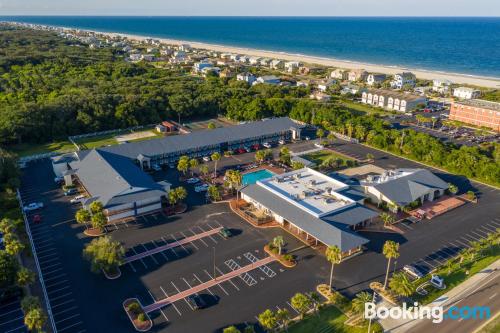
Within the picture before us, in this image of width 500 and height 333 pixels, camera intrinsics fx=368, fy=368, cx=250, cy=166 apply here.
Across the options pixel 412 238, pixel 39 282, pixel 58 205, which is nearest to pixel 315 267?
pixel 412 238

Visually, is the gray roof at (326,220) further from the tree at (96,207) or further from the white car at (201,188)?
the tree at (96,207)

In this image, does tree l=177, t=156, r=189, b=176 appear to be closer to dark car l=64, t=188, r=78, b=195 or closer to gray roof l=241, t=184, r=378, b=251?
gray roof l=241, t=184, r=378, b=251

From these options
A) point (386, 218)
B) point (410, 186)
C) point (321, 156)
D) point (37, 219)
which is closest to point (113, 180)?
point (37, 219)

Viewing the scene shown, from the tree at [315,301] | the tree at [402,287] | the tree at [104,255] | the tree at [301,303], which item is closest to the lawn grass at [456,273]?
the tree at [402,287]

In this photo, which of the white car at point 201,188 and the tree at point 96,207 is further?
the white car at point 201,188

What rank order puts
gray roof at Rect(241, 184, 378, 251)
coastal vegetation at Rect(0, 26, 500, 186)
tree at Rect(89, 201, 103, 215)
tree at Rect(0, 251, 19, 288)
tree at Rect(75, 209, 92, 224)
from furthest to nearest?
coastal vegetation at Rect(0, 26, 500, 186) → tree at Rect(89, 201, 103, 215) → tree at Rect(75, 209, 92, 224) → gray roof at Rect(241, 184, 378, 251) → tree at Rect(0, 251, 19, 288)

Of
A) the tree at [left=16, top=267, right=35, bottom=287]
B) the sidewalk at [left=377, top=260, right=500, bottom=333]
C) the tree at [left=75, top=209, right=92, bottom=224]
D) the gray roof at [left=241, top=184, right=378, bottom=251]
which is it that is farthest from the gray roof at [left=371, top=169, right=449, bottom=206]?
the tree at [left=16, top=267, right=35, bottom=287]
